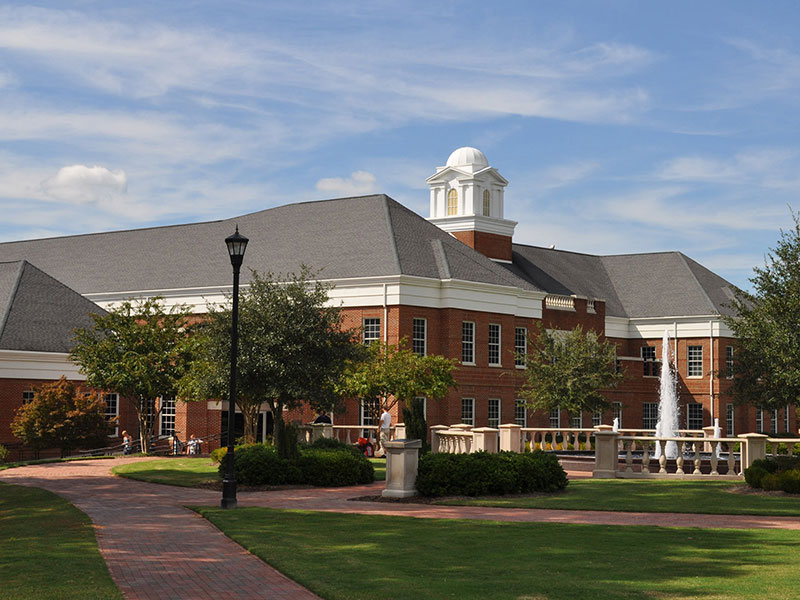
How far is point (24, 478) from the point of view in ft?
98.7

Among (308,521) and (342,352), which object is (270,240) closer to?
(342,352)

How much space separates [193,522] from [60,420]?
2892 centimetres

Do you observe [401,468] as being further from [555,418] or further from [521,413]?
[555,418]

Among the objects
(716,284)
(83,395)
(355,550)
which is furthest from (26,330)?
(716,284)

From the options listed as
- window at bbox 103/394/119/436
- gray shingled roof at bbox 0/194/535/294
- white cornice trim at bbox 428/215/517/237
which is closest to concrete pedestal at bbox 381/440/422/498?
gray shingled roof at bbox 0/194/535/294

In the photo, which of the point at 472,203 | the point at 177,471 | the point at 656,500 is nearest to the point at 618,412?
the point at 472,203

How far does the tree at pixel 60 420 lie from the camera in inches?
1766

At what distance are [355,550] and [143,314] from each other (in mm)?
33551

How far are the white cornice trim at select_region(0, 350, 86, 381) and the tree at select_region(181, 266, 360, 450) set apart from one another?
1858cm

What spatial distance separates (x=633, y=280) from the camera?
73.7 m

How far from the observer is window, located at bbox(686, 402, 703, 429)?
220 feet

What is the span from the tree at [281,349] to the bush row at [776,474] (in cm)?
1232

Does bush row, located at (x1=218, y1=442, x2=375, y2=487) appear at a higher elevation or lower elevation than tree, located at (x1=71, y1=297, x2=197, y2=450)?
lower

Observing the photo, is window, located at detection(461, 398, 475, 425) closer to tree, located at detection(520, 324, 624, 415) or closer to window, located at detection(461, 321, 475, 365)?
window, located at detection(461, 321, 475, 365)
